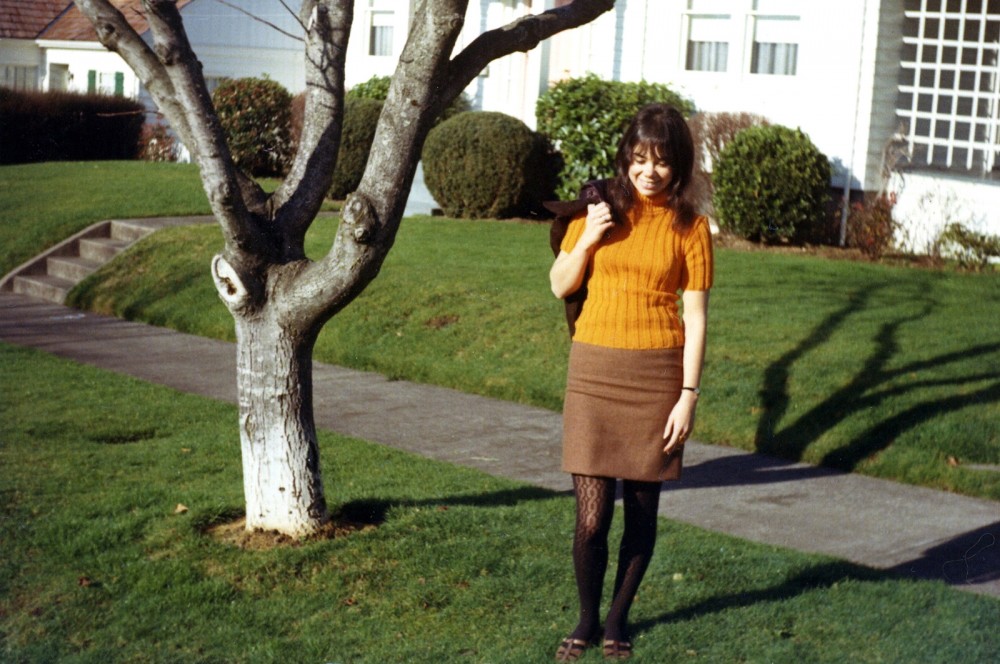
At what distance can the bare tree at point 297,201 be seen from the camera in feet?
17.4

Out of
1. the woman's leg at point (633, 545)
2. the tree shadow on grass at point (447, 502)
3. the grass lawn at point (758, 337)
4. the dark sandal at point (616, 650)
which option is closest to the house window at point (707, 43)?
the grass lawn at point (758, 337)

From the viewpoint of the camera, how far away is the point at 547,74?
18203 mm

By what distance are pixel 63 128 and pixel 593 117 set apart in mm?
12485

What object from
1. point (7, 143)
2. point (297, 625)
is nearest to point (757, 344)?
point (297, 625)

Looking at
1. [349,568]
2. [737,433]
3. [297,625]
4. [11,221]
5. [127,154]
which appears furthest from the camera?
[127,154]

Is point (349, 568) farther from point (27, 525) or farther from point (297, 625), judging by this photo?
point (27, 525)

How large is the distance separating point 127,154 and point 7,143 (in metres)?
2.34

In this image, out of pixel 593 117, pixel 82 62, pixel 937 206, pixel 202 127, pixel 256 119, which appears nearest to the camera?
pixel 202 127

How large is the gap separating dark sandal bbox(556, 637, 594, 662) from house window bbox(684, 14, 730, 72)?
39.8 feet

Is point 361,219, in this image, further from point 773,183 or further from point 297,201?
point 773,183

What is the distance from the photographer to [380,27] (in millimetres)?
22531

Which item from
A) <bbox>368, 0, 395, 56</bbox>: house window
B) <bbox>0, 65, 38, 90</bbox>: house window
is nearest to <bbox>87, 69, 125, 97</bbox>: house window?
<bbox>0, 65, 38, 90</bbox>: house window

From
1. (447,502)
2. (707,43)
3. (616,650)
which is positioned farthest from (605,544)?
(707,43)

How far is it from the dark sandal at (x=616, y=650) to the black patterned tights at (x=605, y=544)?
0.02 metres
